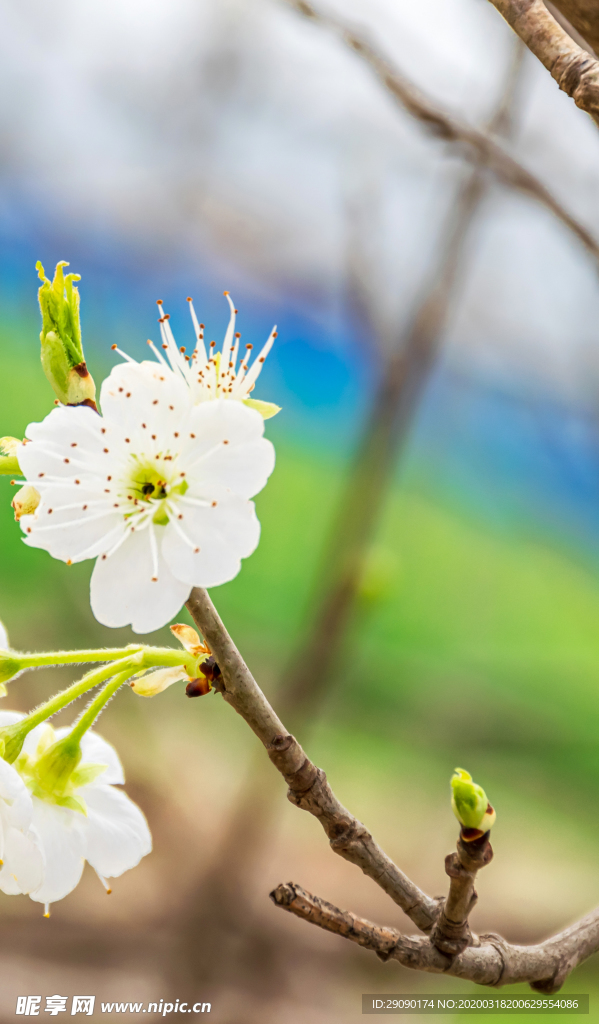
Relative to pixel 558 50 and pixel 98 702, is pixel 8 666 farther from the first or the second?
pixel 558 50

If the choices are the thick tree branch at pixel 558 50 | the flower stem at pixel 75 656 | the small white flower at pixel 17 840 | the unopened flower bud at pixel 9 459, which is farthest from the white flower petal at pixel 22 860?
the thick tree branch at pixel 558 50

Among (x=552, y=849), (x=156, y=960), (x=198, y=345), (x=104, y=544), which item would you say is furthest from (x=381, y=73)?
(x=552, y=849)

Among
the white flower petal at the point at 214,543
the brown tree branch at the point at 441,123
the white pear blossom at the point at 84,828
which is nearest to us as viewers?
the white flower petal at the point at 214,543

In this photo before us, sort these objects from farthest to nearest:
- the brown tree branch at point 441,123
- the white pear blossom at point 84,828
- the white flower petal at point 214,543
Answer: the brown tree branch at point 441,123 → the white pear blossom at point 84,828 → the white flower petal at point 214,543

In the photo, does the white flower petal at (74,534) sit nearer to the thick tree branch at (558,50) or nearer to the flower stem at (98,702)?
the flower stem at (98,702)

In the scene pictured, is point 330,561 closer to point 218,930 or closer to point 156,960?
point 218,930

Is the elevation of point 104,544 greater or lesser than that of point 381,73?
lesser

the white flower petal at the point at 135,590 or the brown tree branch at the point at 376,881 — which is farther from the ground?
the white flower petal at the point at 135,590
